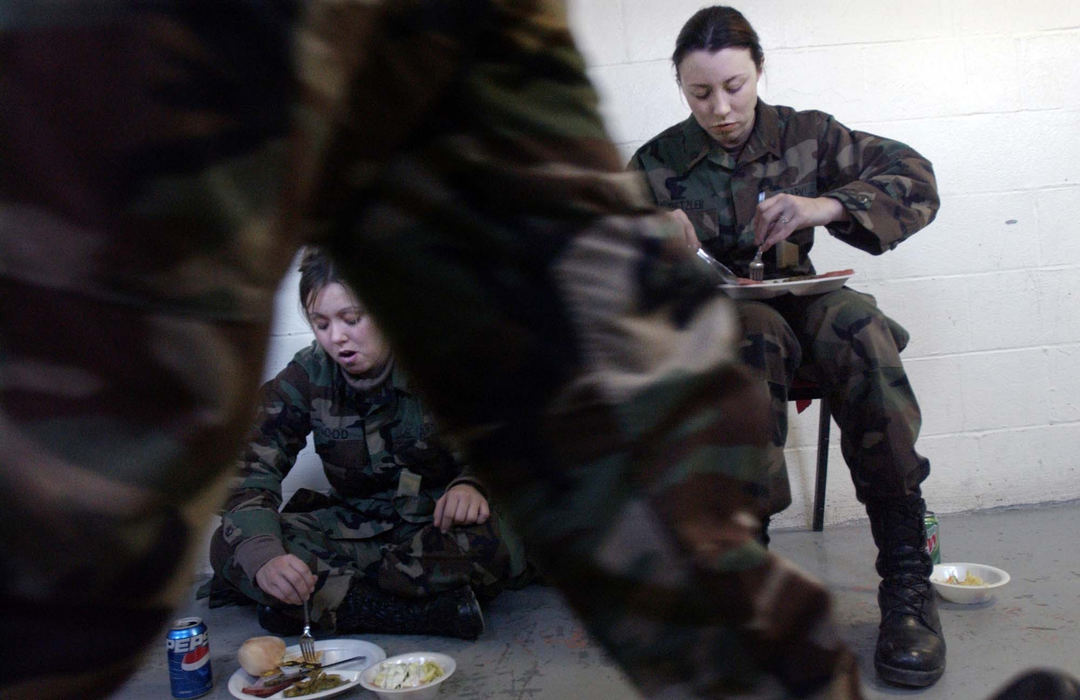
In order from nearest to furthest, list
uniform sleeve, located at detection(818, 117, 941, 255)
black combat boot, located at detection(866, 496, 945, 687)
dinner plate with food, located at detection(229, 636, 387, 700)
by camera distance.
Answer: black combat boot, located at detection(866, 496, 945, 687) < dinner plate with food, located at detection(229, 636, 387, 700) < uniform sleeve, located at detection(818, 117, 941, 255)

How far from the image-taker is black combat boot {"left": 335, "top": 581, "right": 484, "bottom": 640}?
203cm

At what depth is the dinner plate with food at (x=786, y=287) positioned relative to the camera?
181cm

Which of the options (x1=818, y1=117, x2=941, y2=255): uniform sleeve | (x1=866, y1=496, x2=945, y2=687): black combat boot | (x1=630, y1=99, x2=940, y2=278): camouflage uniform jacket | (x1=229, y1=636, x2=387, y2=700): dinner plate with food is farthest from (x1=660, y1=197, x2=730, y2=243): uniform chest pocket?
(x1=229, y1=636, x2=387, y2=700): dinner plate with food

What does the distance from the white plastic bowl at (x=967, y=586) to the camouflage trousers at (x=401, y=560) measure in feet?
2.91

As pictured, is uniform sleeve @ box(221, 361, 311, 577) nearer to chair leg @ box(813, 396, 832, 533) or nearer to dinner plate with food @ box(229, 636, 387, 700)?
dinner plate with food @ box(229, 636, 387, 700)

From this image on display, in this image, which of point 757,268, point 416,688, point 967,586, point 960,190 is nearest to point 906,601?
point 967,586

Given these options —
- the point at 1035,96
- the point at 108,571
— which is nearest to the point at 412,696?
the point at 108,571

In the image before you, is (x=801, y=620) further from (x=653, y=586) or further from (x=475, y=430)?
(x=475, y=430)

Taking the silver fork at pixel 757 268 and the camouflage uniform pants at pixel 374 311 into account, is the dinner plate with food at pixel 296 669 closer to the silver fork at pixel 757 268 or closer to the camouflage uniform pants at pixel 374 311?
the silver fork at pixel 757 268

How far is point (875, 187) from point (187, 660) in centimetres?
165

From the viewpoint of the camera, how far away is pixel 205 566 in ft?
8.56

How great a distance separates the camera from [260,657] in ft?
5.80

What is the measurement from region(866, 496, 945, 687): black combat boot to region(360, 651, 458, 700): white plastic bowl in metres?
0.75

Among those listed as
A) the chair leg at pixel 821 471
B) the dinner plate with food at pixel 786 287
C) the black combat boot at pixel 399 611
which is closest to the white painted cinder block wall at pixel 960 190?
the chair leg at pixel 821 471
